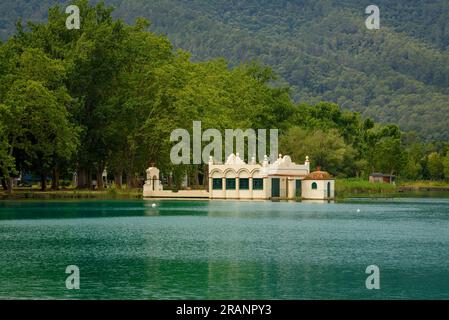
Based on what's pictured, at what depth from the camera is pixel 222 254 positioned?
Result: 125 feet

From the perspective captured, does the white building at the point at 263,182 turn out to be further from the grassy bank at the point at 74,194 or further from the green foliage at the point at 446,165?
the green foliage at the point at 446,165

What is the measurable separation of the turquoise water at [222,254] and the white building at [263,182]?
21.2 meters

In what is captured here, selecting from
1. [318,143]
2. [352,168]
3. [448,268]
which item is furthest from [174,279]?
[352,168]

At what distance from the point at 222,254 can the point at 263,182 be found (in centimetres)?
4913

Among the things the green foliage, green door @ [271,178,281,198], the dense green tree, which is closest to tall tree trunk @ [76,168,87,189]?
green door @ [271,178,281,198]

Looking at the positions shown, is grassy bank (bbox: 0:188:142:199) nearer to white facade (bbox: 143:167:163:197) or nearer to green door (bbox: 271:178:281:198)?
white facade (bbox: 143:167:163:197)

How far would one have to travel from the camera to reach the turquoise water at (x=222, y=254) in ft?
95.1

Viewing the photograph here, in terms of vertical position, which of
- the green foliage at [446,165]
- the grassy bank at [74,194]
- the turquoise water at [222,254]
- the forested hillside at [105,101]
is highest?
the forested hillside at [105,101]

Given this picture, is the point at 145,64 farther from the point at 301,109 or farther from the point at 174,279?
the point at 174,279

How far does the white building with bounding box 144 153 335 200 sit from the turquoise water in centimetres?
2115

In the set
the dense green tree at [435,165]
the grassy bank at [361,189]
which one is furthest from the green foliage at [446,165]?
the grassy bank at [361,189]

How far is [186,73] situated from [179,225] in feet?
140

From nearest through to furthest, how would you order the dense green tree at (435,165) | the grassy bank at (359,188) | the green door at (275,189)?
the green door at (275,189) → the grassy bank at (359,188) → the dense green tree at (435,165)

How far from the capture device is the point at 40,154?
8294cm
